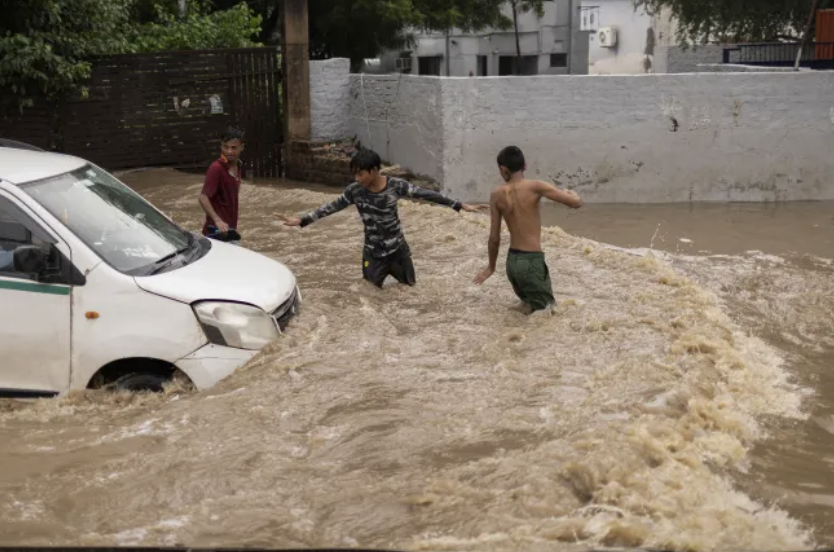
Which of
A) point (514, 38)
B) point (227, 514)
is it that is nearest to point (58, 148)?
point (227, 514)

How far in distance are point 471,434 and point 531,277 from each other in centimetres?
246

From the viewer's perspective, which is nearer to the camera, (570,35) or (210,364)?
(210,364)

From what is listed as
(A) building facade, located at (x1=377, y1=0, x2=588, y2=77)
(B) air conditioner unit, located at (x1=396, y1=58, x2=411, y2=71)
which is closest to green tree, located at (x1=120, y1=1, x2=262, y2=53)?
(B) air conditioner unit, located at (x1=396, y1=58, x2=411, y2=71)

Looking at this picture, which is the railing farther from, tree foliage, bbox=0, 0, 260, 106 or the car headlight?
the car headlight

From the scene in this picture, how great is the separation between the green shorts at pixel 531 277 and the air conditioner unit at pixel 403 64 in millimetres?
32428

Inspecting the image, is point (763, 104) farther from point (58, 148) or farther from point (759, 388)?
point (58, 148)

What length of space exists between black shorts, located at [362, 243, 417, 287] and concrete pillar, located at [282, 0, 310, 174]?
894 centimetres

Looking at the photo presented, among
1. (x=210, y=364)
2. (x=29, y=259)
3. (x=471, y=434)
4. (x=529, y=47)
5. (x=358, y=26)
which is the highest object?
(x=529, y=47)

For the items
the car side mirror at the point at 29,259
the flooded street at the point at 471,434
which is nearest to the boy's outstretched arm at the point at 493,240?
the flooded street at the point at 471,434

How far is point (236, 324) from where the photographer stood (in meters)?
6.25

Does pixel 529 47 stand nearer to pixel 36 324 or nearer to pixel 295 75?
pixel 295 75

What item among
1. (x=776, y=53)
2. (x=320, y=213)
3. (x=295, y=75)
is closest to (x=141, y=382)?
(x=320, y=213)

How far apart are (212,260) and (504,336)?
2.17 meters

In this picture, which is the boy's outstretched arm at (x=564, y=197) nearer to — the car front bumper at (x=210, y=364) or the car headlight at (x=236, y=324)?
the car headlight at (x=236, y=324)
